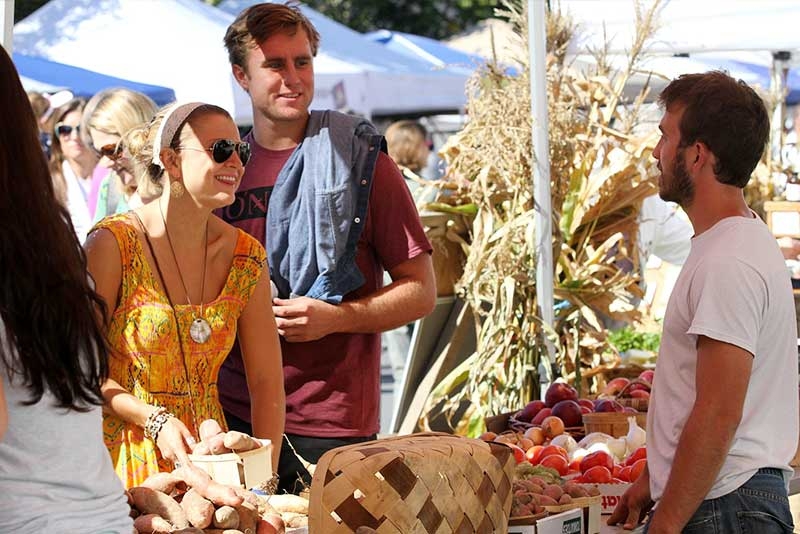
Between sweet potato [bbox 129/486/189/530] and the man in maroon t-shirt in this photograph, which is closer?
sweet potato [bbox 129/486/189/530]

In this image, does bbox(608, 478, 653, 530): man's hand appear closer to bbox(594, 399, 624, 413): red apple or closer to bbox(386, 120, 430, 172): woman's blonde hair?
bbox(594, 399, 624, 413): red apple

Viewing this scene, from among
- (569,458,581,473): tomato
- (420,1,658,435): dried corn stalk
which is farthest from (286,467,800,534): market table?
(420,1,658,435): dried corn stalk

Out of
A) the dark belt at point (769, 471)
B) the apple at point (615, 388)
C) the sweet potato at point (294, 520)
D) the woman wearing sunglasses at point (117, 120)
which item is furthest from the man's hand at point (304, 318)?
the apple at point (615, 388)

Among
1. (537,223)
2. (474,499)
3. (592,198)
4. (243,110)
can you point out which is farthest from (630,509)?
(243,110)

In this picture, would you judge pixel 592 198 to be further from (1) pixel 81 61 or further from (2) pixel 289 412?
(1) pixel 81 61

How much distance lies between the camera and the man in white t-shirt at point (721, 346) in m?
2.50

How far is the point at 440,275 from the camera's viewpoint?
19.7 ft

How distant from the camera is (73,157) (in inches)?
290

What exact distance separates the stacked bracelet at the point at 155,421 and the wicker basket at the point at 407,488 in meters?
0.53

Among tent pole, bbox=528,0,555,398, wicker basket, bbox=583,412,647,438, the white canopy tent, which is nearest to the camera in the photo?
wicker basket, bbox=583,412,647,438

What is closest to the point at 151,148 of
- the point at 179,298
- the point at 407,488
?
the point at 179,298

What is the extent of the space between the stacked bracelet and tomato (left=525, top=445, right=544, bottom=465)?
1396mm

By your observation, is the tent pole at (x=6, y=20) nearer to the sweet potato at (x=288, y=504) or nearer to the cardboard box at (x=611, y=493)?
the sweet potato at (x=288, y=504)

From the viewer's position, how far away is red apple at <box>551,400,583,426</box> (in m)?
4.40
